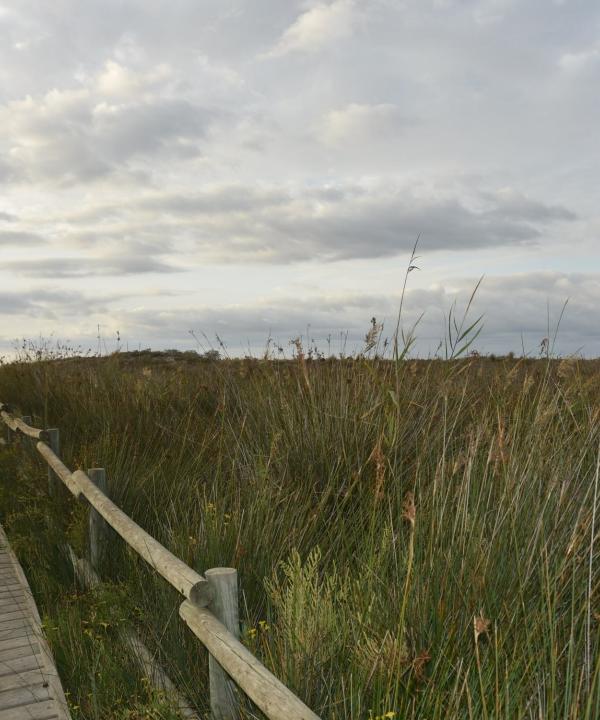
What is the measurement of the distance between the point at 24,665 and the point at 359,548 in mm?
2083

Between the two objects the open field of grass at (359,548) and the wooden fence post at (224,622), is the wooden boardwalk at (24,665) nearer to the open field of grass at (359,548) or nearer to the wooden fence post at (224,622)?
the open field of grass at (359,548)

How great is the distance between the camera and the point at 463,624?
232 centimetres

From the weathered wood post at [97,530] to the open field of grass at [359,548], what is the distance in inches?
4.6

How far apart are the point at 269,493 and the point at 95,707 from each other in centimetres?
160

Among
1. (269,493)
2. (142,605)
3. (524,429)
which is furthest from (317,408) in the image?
(142,605)

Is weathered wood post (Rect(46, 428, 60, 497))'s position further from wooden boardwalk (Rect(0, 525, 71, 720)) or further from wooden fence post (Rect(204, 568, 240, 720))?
wooden fence post (Rect(204, 568, 240, 720))

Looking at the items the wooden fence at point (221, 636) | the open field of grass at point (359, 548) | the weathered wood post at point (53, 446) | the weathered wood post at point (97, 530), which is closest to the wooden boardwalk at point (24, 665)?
the open field of grass at point (359, 548)

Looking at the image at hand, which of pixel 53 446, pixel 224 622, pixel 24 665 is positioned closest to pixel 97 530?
pixel 24 665

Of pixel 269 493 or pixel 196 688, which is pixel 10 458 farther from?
pixel 196 688

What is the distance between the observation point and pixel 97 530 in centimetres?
502

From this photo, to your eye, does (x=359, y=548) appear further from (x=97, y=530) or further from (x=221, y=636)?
(x=97, y=530)

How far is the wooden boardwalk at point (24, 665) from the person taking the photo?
3.44m

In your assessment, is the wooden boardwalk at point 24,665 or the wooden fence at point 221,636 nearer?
the wooden fence at point 221,636

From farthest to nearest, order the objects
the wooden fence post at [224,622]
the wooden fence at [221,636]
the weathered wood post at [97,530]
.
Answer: the weathered wood post at [97,530]
the wooden fence post at [224,622]
the wooden fence at [221,636]
